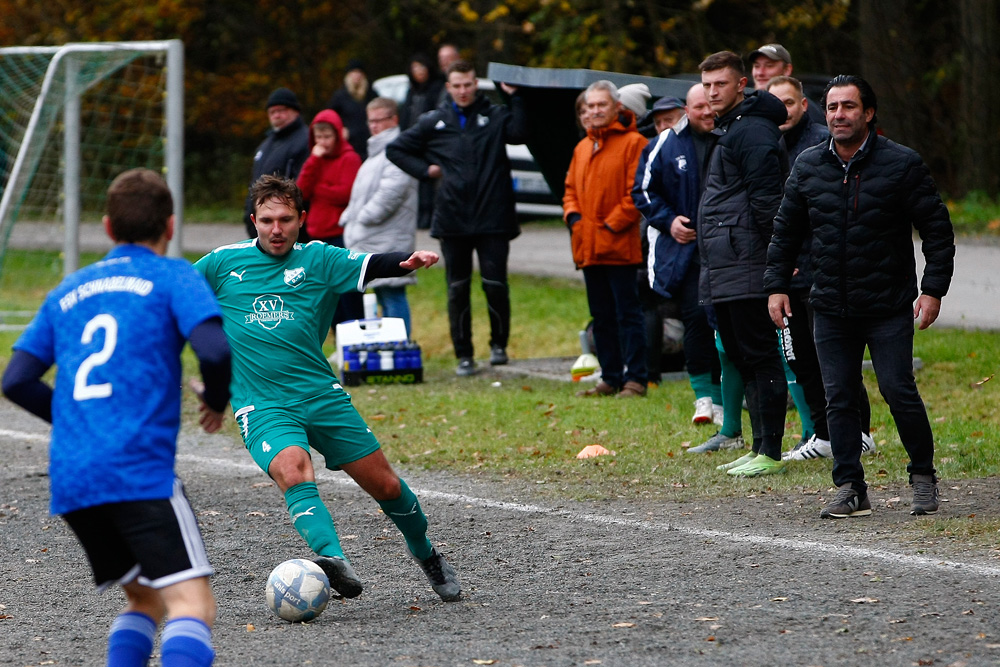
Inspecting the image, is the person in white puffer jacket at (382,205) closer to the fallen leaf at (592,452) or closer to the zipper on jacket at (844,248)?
the fallen leaf at (592,452)

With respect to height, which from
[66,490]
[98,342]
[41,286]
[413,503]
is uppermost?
[98,342]

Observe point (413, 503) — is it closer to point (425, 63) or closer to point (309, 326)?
point (309, 326)

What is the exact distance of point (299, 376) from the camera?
5805 mm

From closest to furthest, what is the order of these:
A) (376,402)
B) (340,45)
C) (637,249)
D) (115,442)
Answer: (115,442)
(637,249)
(376,402)
(340,45)

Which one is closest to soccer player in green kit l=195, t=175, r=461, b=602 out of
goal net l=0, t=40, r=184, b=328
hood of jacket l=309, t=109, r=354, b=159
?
hood of jacket l=309, t=109, r=354, b=159

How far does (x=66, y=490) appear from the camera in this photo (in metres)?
4.11

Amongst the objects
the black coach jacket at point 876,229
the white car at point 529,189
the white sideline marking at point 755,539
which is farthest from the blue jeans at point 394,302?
the white car at point 529,189

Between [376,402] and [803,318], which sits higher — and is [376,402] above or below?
below

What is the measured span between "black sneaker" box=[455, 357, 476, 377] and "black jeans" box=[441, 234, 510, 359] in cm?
5

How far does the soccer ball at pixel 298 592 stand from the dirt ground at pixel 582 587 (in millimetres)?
68

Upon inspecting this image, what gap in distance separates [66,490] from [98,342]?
441 millimetres

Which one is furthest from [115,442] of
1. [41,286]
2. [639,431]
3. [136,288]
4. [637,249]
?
[41,286]

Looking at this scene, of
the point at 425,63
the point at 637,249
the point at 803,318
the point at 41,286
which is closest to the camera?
the point at 803,318

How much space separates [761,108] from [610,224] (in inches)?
103
